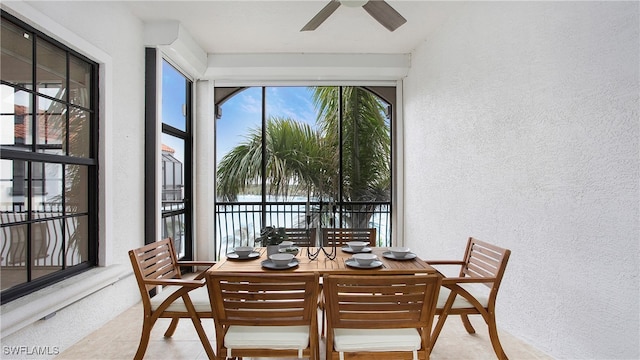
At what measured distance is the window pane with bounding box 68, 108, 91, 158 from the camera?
257 centimetres

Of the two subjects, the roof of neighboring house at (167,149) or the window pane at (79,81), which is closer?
the window pane at (79,81)

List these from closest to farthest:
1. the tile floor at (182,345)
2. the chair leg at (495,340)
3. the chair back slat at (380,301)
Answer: the chair back slat at (380,301), the chair leg at (495,340), the tile floor at (182,345)

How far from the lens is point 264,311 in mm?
1632

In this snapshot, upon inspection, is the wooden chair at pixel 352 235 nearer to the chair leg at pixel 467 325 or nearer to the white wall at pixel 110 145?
the chair leg at pixel 467 325

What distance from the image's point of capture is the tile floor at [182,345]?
90.7 inches

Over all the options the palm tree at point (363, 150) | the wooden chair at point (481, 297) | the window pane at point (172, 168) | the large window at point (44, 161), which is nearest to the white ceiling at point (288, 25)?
the palm tree at point (363, 150)

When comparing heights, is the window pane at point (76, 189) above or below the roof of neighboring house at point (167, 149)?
below

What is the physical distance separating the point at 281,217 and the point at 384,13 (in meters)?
3.23

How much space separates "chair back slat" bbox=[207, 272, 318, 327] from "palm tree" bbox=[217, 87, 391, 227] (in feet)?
10.8

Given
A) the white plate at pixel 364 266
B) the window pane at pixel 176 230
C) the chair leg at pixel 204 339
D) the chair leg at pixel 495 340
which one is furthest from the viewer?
the window pane at pixel 176 230

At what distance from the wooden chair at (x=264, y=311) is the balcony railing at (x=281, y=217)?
10.6ft

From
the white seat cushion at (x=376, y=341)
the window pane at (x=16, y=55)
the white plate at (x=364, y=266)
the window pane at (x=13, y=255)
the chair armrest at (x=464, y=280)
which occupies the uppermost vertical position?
the window pane at (x=16, y=55)

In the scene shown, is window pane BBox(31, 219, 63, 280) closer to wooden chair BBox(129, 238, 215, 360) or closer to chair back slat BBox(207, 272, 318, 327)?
wooden chair BBox(129, 238, 215, 360)
